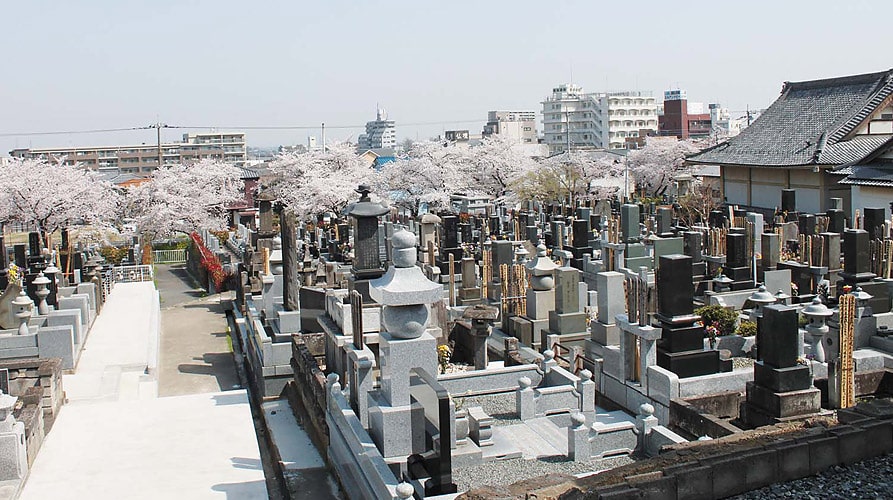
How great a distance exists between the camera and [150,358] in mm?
14805

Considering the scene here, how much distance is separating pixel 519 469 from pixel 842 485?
3303mm

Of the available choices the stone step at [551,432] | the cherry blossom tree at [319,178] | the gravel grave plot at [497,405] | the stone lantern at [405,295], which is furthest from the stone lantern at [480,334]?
the cherry blossom tree at [319,178]

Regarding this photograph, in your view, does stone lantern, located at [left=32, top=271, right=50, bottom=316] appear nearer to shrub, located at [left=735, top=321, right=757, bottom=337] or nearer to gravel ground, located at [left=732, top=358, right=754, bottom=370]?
gravel ground, located at [left=732, top=358, right=754, bottom=370]

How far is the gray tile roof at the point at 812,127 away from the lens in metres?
29.5

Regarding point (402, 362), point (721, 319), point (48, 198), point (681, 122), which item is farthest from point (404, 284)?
point (681, 122)

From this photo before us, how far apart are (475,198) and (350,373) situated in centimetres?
2915

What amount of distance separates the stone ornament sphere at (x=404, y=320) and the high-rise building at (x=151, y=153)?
86.7 meters

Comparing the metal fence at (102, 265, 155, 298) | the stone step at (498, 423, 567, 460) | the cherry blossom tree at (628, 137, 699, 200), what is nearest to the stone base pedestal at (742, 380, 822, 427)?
the stone step at (498, 423, 567, 460)

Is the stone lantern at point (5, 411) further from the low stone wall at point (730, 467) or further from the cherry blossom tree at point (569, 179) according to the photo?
the cherry blossom tree at point (569, 179)

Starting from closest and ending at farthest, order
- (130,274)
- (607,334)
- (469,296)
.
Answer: (607,334), (469,296), (130,274)

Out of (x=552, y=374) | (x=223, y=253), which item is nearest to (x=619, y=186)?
(x=223, y=253)

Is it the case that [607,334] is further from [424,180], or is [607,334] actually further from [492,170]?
[492,170]

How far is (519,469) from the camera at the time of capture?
314 inches

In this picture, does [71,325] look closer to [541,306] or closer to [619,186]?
[541,306]
